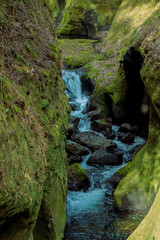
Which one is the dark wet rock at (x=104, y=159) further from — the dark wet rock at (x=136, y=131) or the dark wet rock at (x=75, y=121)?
the dark wet rock at (x=75, y=121)

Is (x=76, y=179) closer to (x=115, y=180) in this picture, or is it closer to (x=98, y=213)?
(x=115, y=180)

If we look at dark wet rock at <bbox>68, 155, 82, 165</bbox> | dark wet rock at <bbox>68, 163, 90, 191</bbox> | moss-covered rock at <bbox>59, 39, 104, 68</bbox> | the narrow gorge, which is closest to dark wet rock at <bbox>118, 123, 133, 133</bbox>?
the narrow gorge

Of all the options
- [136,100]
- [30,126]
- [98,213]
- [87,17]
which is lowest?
[98,213]

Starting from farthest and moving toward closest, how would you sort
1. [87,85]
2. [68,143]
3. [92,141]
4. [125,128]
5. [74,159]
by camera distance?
[87,85], [125,128], [92,141], [68,143], [74,159]

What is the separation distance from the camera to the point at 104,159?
10.1 metres

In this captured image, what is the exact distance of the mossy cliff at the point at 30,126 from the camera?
291 centimetres

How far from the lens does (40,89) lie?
5.10 meters

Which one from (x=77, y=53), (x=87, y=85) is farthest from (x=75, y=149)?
(x=77, y=53)

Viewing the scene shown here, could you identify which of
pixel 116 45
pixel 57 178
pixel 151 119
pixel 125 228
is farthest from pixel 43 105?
pixel 116 45

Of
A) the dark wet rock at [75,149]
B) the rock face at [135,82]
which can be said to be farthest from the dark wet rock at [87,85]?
the dark wet rock at [75,149]

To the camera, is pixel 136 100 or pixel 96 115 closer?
pixel 136 100

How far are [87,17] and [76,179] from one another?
23967 mm

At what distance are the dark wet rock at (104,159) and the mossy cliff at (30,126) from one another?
396 cm

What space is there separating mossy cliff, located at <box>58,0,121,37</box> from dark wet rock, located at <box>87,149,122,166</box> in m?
20.9
